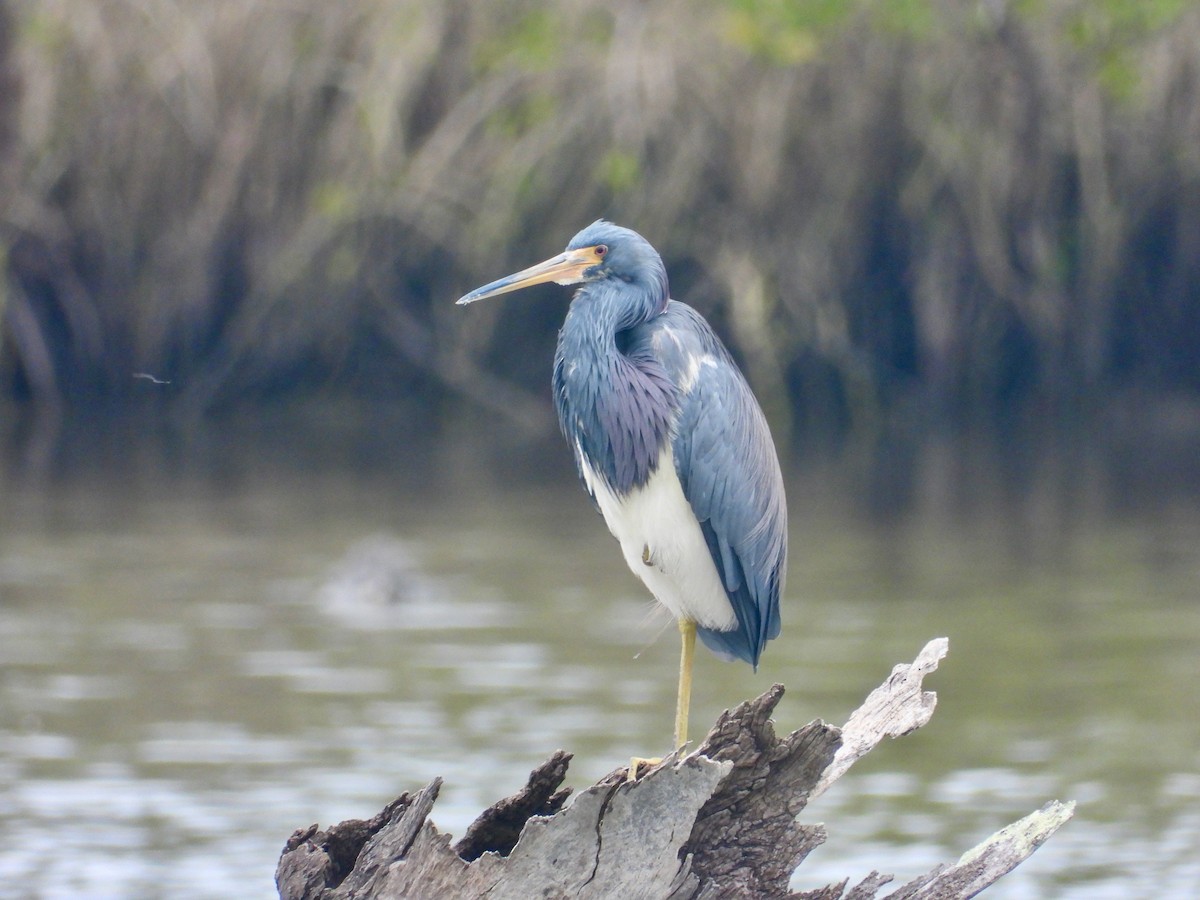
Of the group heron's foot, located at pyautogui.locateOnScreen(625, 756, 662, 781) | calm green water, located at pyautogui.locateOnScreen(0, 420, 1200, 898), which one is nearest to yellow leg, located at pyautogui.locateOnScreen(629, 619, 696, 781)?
heron's foot, located at pyautogui.locateOnScreen(625, 756, 662, 781)

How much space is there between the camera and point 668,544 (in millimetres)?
5543

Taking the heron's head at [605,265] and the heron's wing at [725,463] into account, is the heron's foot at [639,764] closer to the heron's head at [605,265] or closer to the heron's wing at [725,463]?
the heron's wing at [725,463]

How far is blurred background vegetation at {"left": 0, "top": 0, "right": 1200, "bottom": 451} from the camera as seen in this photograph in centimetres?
1833

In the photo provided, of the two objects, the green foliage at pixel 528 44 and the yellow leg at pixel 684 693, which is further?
the green foliage at pixel 528 44

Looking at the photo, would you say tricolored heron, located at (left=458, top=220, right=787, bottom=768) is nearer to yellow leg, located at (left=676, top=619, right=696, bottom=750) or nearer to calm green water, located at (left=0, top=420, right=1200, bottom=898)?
yellow leg, located at (left=676, top=619, right=696, bottom=750)

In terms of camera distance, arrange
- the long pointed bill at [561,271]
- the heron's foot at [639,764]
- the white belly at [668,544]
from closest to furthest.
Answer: the heron's foot at [639,764]
the long pointed bill at [561,271]
the white belly at [668,544]

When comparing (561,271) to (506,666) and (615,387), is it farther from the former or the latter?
(506,666)

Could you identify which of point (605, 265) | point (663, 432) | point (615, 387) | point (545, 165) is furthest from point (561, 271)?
point (545, 165)

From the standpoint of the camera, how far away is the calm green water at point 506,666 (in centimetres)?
822

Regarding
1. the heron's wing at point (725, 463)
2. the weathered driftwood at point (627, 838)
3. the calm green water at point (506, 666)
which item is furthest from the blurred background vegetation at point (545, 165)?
the weathered driftwood at point (627, 838)

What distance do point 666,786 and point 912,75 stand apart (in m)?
15.2

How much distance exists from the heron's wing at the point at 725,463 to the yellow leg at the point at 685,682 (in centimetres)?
13

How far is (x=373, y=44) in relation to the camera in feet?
62.5

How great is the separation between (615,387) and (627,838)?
1.43 metres
